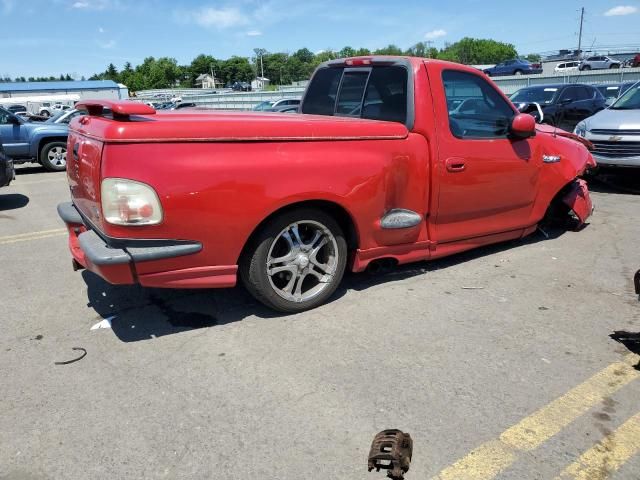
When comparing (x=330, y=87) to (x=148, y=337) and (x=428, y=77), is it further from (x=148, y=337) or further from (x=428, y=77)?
(x=148, y=337)

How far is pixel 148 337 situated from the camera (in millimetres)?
3490

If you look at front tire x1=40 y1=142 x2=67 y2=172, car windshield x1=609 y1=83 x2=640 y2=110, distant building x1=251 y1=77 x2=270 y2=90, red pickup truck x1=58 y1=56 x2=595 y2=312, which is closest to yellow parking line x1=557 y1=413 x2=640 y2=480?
red pickup truck x1=58 y1=56 x2=595 y2=312

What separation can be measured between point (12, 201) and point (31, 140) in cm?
440

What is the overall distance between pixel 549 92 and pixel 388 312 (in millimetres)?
11162

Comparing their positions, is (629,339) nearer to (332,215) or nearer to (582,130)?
(332,215)

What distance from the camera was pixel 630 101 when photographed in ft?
29.1

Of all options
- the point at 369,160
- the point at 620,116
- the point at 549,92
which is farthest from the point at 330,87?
the point at 549,92

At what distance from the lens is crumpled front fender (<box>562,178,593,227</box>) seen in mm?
5707

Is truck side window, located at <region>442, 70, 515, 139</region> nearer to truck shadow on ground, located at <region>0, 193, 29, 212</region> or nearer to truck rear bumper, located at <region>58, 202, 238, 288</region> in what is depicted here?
truck rear bumper, located at <region>58, 202, 238, 288</region>

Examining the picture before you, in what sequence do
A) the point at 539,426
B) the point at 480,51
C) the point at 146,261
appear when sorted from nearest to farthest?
the point at 539,426
the point at 146,261
the point at 480,51

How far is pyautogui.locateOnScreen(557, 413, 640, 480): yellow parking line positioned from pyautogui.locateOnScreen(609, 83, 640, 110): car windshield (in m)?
7.81

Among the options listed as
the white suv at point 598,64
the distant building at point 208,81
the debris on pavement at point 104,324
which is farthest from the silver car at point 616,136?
the distant building at point 208,81

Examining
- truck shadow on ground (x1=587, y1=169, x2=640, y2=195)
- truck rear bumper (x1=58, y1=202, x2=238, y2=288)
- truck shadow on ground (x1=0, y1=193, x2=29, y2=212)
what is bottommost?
truck shadow on ground (x1=587, y1=169, x2=640, y2=195)

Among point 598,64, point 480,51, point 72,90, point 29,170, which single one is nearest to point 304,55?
point 480,51
